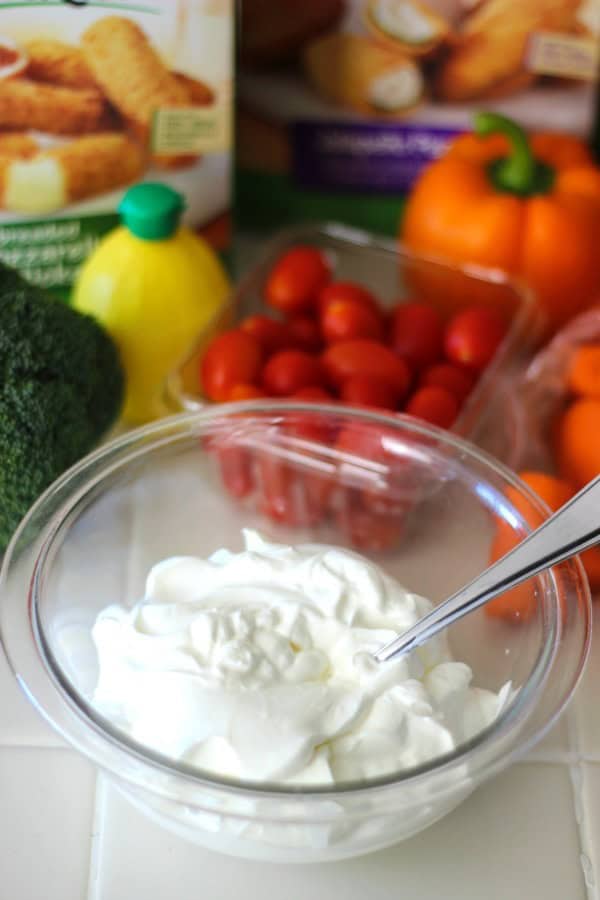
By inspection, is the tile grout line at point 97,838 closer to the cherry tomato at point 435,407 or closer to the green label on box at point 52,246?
the cherry tomato at point 435,407

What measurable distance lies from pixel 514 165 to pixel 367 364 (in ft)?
1.06

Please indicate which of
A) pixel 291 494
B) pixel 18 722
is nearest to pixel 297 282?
pixel 291 494

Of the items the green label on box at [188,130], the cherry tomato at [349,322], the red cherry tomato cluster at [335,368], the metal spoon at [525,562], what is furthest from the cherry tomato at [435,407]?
the green label on box at [188,130]

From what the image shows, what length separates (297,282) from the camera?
3.90 feet

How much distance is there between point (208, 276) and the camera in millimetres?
1148

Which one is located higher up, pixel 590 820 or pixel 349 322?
pixel 349 322

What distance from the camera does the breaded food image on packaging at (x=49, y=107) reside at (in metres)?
1.09

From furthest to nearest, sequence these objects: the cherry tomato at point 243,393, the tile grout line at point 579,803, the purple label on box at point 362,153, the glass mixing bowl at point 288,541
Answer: the purple label on box at point 362,153 → the cherry tomato at point 243,393 → the tile grout line at point 579,803 → the glass mixing bowl at point 288,541

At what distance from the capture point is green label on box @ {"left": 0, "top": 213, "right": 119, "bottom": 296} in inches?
45.7

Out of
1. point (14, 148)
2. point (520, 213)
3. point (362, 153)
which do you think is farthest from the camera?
point (362, 153)

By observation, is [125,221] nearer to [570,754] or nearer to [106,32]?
[106,32]

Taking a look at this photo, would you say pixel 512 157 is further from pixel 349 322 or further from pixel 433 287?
pixel 349 322

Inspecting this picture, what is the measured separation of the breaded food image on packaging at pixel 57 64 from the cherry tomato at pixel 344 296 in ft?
1.01

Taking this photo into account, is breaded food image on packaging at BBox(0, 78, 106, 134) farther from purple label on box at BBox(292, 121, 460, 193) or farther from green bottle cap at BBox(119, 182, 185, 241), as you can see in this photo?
purple label on box at BBox(292, 121, 460, 193)
